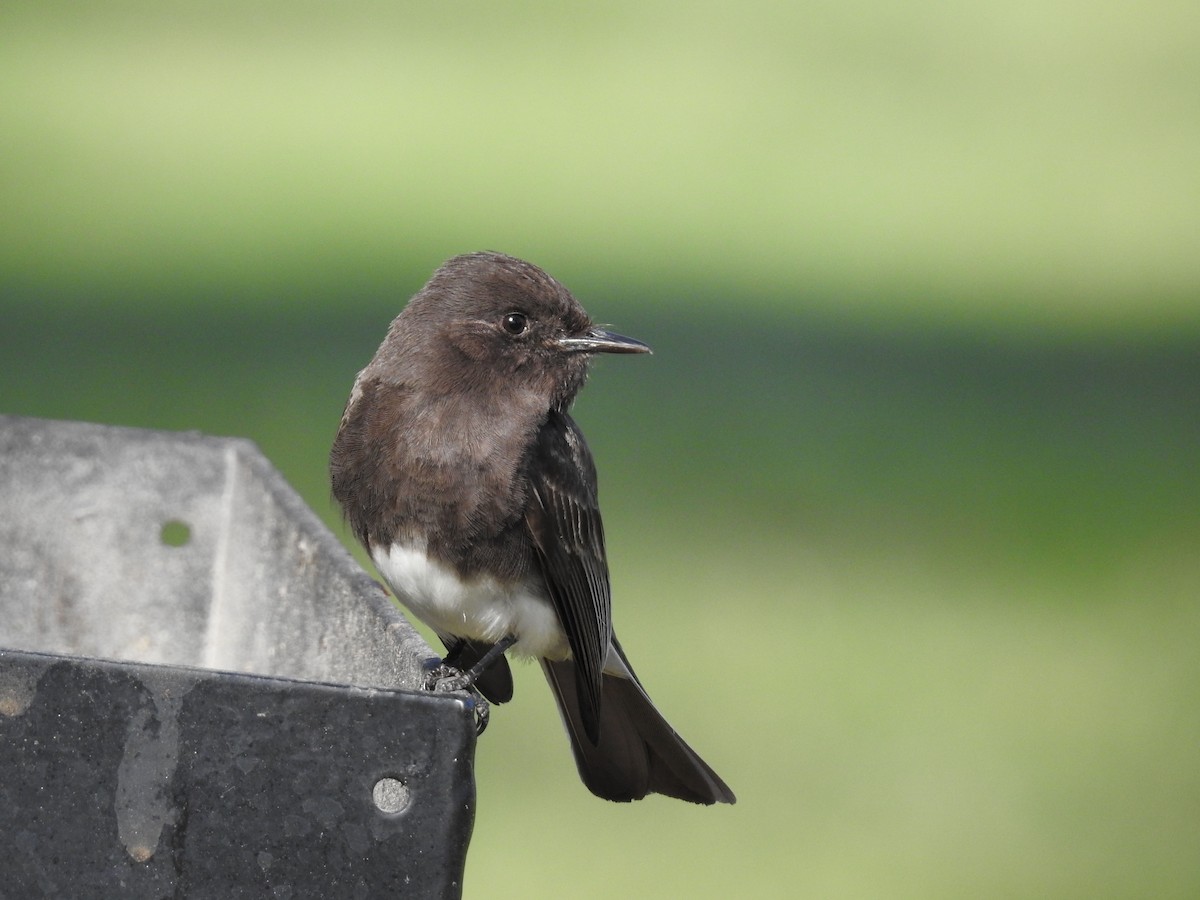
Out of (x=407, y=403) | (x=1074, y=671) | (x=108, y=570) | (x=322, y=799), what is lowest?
(x=1074, y=671)

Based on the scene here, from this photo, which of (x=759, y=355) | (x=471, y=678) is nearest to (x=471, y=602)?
(x=471, y=678)

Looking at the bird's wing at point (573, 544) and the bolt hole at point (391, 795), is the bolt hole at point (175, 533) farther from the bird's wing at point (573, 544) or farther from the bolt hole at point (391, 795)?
the bolt hole at point (391, 795)

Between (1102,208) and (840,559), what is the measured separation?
28.6 ft

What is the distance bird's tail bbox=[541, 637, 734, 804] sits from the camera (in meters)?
3.67

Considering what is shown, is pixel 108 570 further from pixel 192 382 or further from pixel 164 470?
pixel 192 382

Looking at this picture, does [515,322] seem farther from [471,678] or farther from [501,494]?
[471,678]

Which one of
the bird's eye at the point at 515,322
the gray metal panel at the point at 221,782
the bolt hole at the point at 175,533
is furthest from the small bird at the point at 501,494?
the gray metal panel at the point at 221,782

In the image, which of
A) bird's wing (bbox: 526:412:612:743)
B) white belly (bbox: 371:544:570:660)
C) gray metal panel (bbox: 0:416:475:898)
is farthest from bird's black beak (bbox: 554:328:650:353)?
gray metal panel (bbox: 0:416:475:898)

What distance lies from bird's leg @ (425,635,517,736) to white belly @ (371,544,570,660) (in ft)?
0.10

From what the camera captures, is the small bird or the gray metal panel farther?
the small bird

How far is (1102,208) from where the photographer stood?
603 inches

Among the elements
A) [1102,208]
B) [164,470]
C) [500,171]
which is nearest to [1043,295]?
[1102,208]

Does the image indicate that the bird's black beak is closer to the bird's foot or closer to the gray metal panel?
the bird's foot

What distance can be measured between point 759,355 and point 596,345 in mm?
7142
